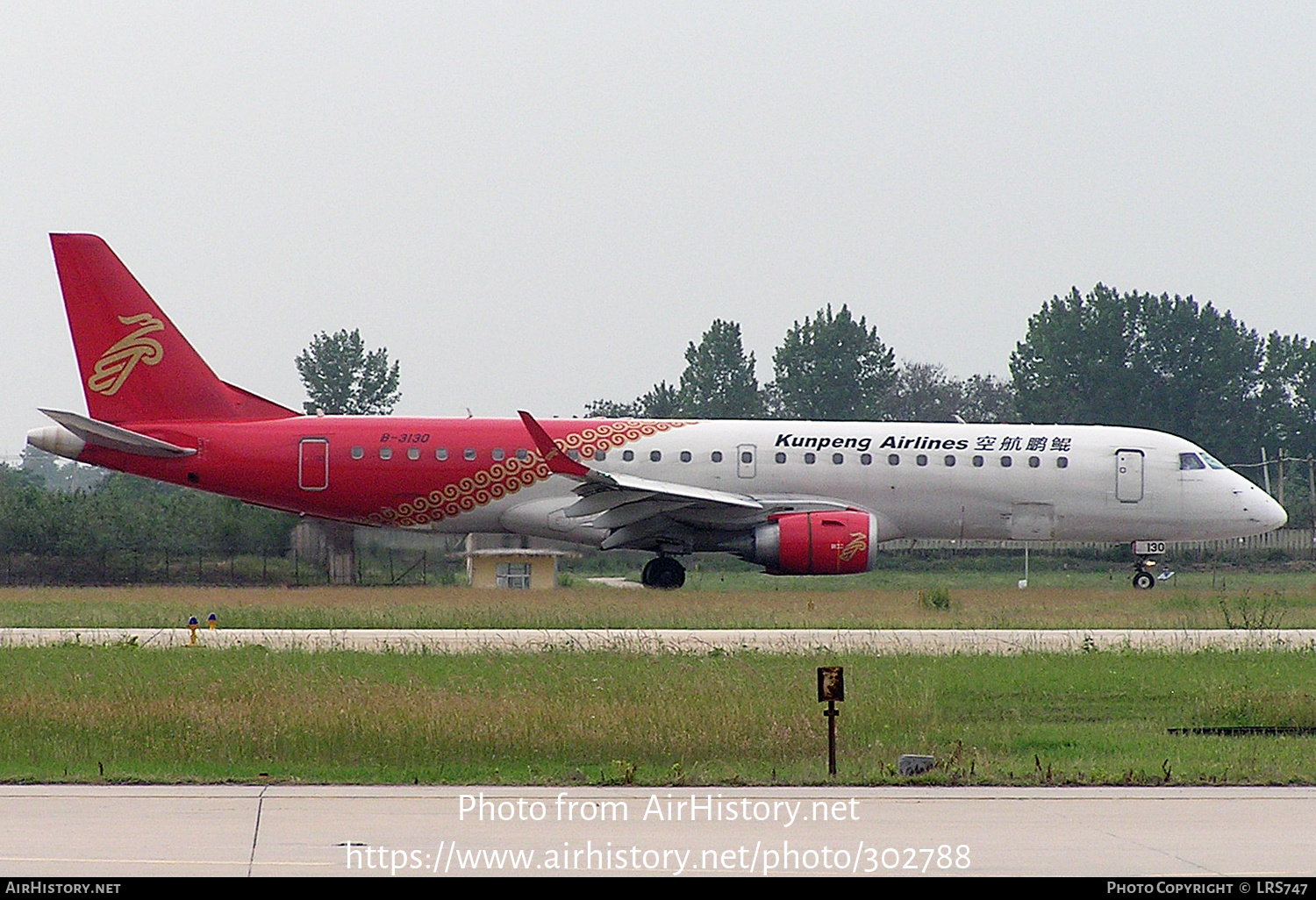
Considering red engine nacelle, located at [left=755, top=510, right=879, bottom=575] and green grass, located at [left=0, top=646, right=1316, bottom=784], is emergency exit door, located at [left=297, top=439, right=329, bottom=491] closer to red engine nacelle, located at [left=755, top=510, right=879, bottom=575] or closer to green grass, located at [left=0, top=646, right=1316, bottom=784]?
red engine nacelle, located at [left=755, top=510, right=879, bottom=575]

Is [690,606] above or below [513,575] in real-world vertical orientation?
below

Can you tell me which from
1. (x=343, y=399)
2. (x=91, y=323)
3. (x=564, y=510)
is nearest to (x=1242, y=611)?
(x=564, y=510)

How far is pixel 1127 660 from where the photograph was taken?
65.3 feet

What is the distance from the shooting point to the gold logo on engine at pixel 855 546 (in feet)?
101

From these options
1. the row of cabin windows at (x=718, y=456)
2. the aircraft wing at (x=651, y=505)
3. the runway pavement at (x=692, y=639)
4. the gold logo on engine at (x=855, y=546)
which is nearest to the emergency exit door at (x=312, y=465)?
the row of cabin windows at (x=718, y=456)

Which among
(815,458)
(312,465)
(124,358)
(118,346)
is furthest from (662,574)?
(118,346)

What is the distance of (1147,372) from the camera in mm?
83875

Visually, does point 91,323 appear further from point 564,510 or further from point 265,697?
point 265,697

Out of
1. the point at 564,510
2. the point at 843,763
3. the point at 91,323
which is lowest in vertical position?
the point at 843,763

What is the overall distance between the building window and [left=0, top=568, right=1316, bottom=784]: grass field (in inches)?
628

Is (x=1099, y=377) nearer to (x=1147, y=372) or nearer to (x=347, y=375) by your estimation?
→ (x=1147, y=372)

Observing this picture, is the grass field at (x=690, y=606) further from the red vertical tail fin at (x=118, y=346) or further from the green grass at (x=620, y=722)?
the green grass at (x=620, y=722)

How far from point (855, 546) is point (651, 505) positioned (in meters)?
3.76
